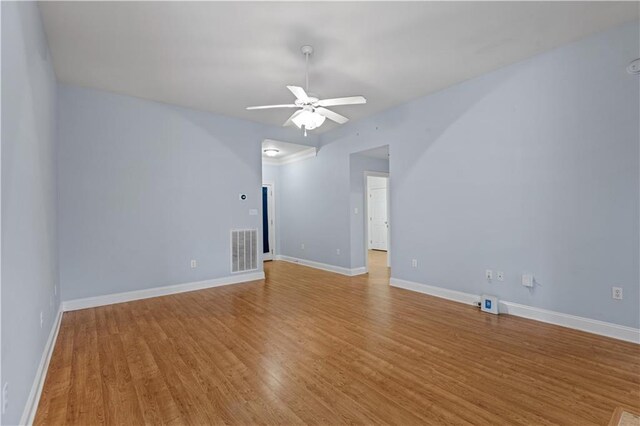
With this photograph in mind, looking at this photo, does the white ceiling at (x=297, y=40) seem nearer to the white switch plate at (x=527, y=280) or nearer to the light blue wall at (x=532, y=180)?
the light blue wall at (x=532, y=180)

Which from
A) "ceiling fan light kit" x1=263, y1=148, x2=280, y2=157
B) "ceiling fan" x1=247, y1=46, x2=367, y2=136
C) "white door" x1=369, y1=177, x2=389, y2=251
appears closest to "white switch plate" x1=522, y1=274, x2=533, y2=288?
"ceiling fan" x1=247, y1=46, x2=367, y2=136

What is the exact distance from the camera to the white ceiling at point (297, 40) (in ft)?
8.62

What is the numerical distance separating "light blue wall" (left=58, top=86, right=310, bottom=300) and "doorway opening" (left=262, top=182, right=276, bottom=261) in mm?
2286

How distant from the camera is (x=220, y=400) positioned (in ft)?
6.72

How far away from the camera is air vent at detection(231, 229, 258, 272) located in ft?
17.9

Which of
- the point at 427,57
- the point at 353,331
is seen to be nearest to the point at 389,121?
the point at 427,57

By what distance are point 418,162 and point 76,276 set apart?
505 centimetres

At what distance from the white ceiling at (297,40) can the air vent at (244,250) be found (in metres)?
2.44

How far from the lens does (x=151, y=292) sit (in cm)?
457

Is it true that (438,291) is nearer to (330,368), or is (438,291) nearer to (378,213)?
(330,368)

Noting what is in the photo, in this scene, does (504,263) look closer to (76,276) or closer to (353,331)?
(353,331)

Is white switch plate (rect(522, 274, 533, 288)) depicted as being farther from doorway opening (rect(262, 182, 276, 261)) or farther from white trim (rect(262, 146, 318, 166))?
doorway opening (rect(262, 182, 276, 261))

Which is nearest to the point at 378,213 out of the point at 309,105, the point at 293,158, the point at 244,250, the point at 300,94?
the point at 293,158

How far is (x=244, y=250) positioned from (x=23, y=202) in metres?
3.74
